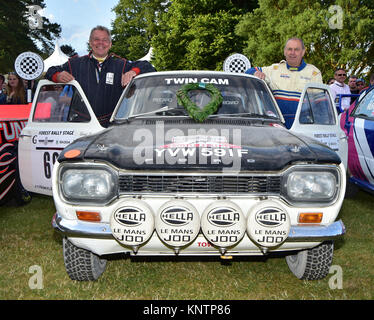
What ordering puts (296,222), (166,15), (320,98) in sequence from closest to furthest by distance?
(296,222) < (320,98) < (166,15)

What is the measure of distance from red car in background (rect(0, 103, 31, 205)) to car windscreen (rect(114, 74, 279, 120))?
1976mm

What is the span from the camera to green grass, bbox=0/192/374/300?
9.36 feet

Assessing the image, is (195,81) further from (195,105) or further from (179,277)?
(179,277)

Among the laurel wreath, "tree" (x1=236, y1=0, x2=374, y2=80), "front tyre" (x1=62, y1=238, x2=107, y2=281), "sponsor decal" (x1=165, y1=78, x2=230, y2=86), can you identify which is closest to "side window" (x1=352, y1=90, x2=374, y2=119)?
"sponsor decal" (x1=165, y1=78, x2=230, y2=86)

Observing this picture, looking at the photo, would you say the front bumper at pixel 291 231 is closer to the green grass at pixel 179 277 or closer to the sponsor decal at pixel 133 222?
the sponsor decal at pixel 133 222

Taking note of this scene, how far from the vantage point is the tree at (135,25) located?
39.8 metres

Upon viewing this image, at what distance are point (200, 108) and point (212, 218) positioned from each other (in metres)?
1.46

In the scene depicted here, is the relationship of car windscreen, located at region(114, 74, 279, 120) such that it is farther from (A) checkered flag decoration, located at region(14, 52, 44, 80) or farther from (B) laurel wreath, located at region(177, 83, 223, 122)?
(A) checkered flag decoration, located at region(14, 52, 44, 80)

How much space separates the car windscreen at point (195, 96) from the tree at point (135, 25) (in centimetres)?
3682

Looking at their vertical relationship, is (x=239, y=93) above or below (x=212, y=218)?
above

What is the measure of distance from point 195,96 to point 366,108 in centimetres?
282
